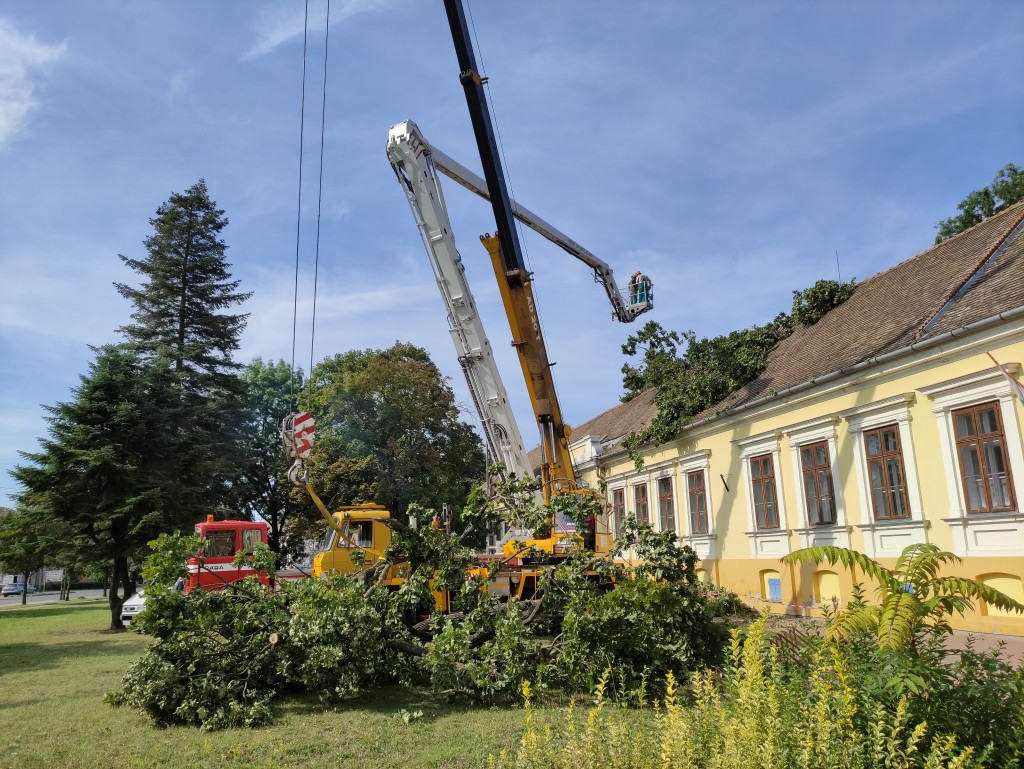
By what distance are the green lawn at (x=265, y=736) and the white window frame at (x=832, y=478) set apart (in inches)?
358

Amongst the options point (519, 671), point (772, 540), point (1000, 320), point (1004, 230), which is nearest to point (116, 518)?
point (519, 671)

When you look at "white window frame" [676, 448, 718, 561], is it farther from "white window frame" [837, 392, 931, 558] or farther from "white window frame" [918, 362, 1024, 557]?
"white window frame" [918, 362, 1024, 557]

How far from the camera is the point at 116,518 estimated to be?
60.7ft

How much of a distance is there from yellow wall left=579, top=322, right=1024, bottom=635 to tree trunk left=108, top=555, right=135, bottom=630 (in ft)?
44.1

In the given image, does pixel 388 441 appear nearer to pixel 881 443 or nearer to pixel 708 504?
pixel 708 504

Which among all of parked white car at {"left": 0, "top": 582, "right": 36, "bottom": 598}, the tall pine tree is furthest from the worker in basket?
parked white car at {"left": 0, "top": 582, "right": 36, "bottom": 598}

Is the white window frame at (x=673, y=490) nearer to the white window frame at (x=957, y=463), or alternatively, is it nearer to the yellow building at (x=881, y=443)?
the yellow building at (x=881, y=443)

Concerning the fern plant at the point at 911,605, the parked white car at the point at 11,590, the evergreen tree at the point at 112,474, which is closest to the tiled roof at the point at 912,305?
the fern plant at the point at 911,605

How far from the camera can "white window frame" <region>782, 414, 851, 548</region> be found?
13.9 m

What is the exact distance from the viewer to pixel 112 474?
18438 mm

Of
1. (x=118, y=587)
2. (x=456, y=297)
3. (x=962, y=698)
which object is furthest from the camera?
(x=118, y=587)

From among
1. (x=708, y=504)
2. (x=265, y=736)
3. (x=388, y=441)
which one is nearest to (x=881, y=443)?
(x=708, y=504)

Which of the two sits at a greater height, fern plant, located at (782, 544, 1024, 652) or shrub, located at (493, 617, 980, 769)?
fern plant, located at (782, 544, 1024, 652)

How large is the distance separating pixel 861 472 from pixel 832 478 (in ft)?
2.63
